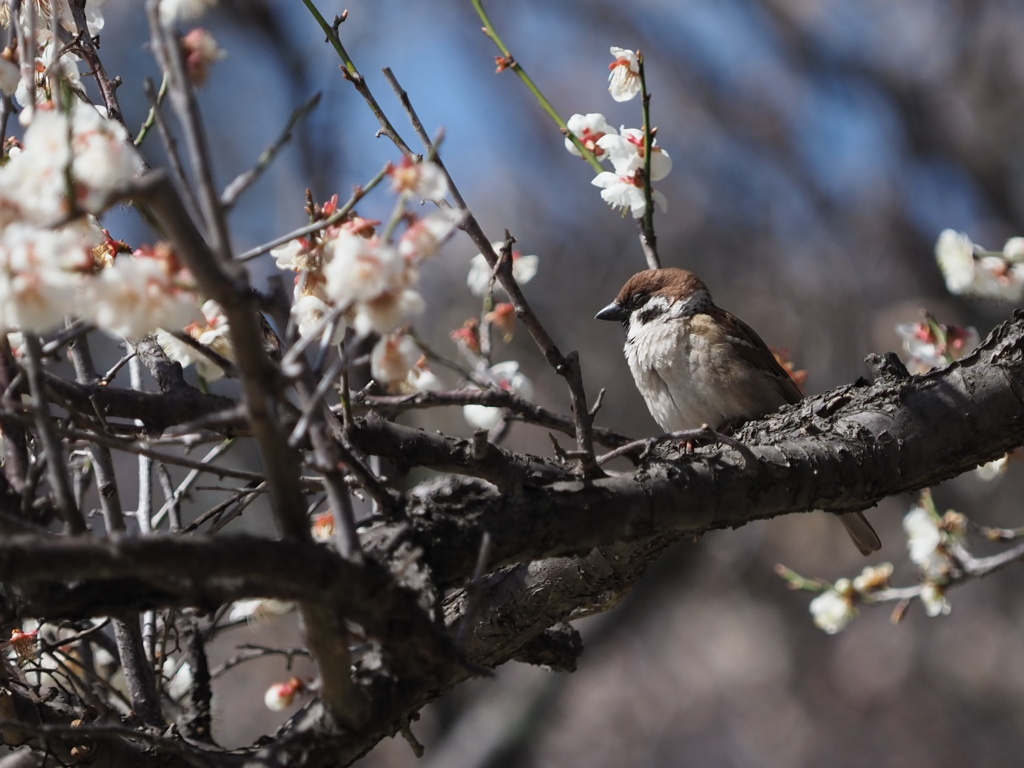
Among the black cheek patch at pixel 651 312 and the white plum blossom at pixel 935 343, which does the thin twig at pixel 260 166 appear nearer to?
the white plum blossom at pixel 935 343

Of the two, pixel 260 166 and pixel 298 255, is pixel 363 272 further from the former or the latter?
pixel 298 255

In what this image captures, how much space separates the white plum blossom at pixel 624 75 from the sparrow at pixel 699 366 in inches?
24.2

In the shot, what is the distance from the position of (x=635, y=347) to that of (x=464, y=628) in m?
1.91

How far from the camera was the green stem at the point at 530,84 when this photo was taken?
195 centimetres

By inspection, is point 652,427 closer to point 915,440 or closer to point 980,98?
point 980,98

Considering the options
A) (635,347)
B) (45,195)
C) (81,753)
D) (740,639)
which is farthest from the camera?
(740,639)

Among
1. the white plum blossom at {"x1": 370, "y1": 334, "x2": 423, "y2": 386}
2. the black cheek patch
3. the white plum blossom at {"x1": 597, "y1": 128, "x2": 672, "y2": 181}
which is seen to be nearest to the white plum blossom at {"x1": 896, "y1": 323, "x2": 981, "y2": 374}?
the black cheek patch

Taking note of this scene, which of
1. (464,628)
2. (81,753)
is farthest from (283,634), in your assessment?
(464,628)

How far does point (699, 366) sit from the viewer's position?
271cm

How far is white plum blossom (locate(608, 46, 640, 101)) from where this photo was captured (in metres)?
2.03

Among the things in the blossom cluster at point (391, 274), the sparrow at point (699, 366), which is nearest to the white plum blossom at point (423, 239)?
the blossom cluster at point (391, 274)

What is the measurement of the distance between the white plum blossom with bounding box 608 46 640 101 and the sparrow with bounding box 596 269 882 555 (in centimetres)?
61

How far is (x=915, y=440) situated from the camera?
1.83 m

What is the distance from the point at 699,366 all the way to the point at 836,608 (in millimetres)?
714
